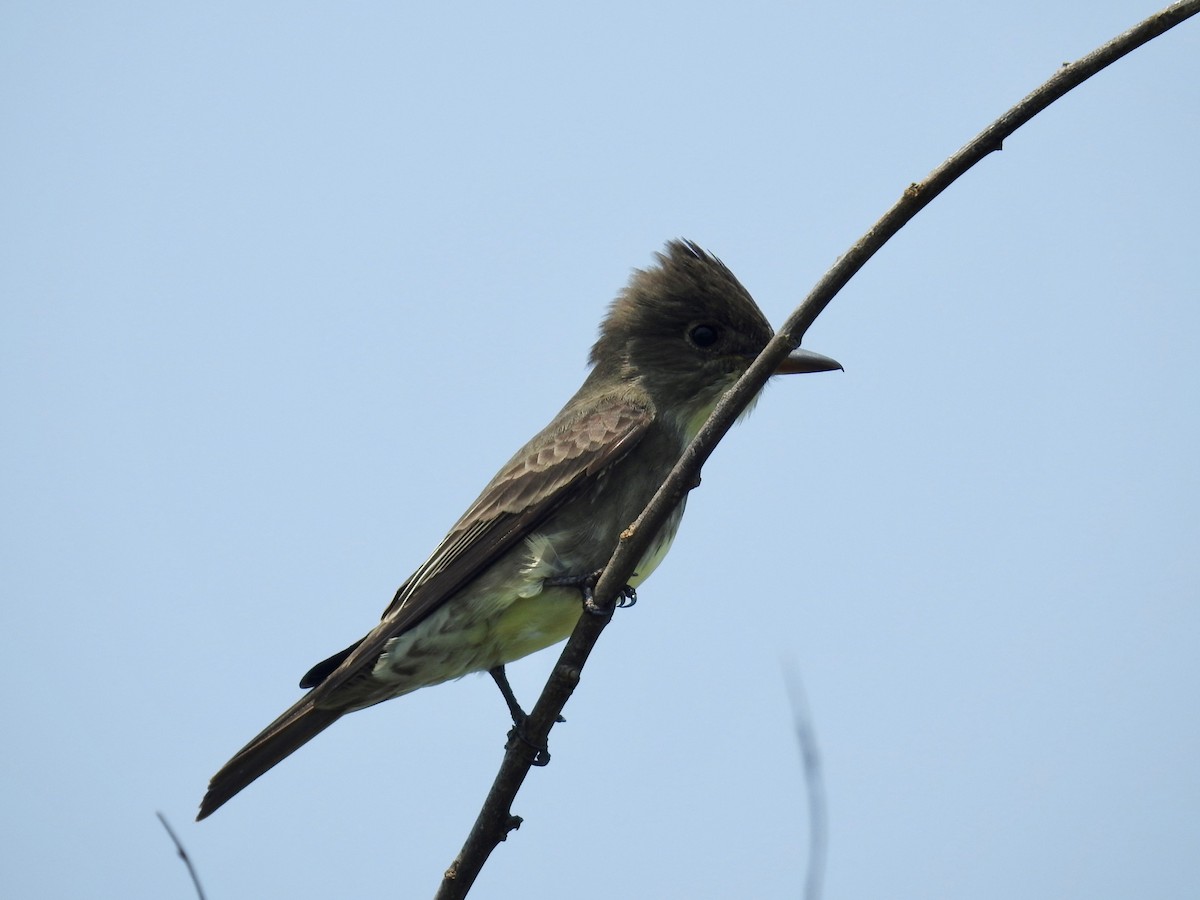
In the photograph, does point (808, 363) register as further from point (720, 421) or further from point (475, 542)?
point (720, 421)

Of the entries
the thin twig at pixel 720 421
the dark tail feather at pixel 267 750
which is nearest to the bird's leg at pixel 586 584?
the thin twig at pixel 720 421

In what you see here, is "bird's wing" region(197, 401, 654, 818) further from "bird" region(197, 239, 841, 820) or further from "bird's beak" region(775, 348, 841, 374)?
"bird's beak" region(775, 348, 841, 374)

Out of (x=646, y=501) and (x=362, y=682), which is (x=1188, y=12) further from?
(x=362, y=682)

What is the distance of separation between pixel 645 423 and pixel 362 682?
2038mm

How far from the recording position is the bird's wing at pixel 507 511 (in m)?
6.55

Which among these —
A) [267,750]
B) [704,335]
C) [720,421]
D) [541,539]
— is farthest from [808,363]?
[267,750]

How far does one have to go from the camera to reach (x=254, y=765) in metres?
6.14

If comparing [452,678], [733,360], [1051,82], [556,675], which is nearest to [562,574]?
[452,678]

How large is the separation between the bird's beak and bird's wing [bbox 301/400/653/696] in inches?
32.3

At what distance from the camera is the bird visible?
6.49m

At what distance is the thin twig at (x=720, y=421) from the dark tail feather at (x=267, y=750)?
1250 mm

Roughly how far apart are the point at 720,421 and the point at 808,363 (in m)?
2.43

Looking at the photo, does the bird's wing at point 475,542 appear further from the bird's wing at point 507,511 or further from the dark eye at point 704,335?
the dark eye at point 704,335

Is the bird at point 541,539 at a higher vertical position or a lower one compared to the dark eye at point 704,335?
lower
